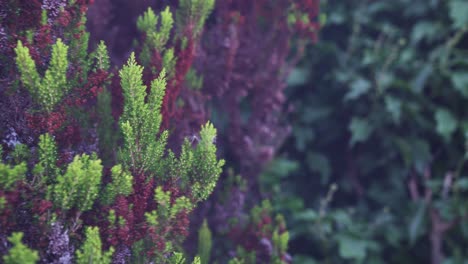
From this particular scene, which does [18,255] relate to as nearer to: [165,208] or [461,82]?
[165,208]

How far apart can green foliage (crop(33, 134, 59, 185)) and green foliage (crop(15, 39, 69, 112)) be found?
0.40ft

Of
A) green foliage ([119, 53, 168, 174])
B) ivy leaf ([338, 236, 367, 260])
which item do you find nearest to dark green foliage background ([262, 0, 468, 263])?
ivy leaf ([338, 236, 367, 260])

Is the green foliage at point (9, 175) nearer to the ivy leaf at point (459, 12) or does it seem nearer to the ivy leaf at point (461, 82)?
the ivy leaf at point (461, 82)

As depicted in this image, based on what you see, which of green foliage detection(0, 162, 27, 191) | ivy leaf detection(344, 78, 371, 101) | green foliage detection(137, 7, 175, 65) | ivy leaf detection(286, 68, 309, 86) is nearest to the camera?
green foliage detection(0, 162, 27, 191)

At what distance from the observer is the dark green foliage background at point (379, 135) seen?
3.97 m

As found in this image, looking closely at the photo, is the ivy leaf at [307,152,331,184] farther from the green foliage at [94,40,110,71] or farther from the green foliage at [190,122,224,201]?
the green foliage at [94,40,110,71]

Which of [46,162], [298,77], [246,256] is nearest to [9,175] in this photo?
[46,162]

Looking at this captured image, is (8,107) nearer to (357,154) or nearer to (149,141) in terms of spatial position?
(149,141)

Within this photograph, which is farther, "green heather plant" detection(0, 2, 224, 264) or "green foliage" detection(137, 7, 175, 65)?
"green foliage" detection(137, 7, 175, 65)

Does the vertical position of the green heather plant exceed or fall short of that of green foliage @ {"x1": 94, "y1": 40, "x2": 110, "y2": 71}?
it falls short

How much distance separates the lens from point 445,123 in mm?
3953

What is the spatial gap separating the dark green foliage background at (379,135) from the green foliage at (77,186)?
2043 mm

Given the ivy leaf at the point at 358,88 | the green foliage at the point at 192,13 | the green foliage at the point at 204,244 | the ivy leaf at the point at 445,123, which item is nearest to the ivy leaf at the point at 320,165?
the ivy leaf at the point at 358,88

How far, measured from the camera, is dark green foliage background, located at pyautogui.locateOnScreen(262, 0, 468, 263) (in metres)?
3.97
